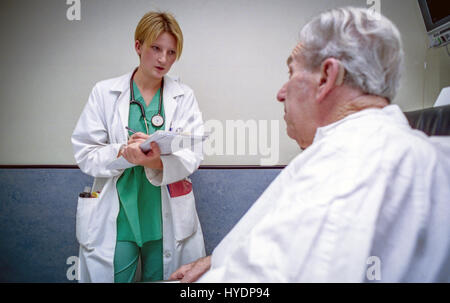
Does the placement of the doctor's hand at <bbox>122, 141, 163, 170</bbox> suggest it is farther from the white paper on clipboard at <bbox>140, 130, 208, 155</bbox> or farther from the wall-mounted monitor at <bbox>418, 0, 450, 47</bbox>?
the wall-mounted monitor at <bbox>418, 0, 450, 47</bbox>

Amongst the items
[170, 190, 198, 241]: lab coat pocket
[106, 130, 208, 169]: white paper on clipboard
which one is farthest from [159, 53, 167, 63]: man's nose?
[170, 190, 198, 241]: lab coat pocket

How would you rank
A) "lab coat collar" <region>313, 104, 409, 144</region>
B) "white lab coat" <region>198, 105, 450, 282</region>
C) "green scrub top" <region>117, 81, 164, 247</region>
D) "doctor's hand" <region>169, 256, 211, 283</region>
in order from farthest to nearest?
"green scrub top" <region>117, 81, 164, 247</region>
"doctor's hand" <region>169, 256, 211, 283</region>
"lab coat collar" <region>313, 104, 409, 144</region>
"white lab coat" <region>198, 105, 450, 282</region>

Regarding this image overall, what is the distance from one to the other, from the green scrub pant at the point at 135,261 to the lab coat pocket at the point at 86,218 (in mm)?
100

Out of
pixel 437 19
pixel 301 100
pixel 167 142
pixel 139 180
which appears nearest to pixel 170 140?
pixel 167 142

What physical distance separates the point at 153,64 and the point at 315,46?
1.93 ft

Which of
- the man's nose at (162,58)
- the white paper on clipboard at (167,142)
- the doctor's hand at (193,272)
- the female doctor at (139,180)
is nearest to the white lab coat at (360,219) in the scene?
the doctor's hand at (193,272)

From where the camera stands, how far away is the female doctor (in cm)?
85

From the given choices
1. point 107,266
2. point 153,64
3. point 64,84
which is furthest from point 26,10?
point 107,266

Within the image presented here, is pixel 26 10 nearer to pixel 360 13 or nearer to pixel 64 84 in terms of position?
pixel 64 84

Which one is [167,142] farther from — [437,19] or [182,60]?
[437,19]

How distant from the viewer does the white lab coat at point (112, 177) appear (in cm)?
84

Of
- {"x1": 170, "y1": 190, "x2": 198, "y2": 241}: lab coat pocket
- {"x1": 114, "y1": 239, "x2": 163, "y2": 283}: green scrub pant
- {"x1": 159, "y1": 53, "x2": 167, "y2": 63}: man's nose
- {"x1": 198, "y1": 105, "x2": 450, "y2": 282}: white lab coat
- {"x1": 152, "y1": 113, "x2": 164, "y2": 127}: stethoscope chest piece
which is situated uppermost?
{"x1": 159, "y1": 53, "x2": 167, "y2": 63}: man's nose

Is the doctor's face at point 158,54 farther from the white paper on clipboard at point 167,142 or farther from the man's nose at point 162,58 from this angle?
the white paper on clipboard at point 167,142

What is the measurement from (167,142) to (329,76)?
1.53 ft
